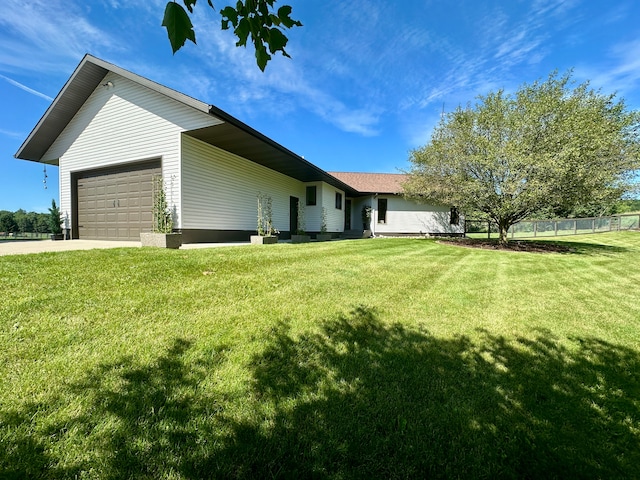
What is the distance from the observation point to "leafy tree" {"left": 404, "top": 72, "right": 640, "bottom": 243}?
9186mm

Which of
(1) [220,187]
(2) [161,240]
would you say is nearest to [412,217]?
(1) [220,187]

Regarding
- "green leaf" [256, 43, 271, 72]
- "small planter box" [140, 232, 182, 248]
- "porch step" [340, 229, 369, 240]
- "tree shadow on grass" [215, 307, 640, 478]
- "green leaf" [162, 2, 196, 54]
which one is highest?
"green leaf" [256, 43, 271, 72]

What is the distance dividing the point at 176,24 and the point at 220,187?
29.6 feet

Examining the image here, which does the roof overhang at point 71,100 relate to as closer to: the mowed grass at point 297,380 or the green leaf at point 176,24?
the mowed grass at point 297,380

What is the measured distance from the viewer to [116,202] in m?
9.84

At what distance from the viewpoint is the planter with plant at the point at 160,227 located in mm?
7079

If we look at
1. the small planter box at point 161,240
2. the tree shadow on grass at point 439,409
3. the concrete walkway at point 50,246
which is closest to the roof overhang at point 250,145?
the small planter box at point 161,240

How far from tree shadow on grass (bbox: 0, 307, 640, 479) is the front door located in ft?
40.4

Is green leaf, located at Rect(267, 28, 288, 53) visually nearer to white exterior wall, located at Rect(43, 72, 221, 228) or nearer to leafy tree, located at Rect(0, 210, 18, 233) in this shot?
white exterior wall, located at Rect(43, 72, 221, 228)

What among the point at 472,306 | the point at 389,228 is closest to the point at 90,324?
the point at 472,306

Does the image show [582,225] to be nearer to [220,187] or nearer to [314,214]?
[314,214]

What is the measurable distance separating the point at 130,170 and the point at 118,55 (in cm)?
373

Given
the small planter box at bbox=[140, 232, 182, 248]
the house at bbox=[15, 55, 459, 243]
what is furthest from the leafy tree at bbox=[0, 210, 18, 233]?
the small planter box at bbox=[140, 232, 182, 248]

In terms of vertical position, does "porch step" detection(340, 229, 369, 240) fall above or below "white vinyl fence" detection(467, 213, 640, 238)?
below
